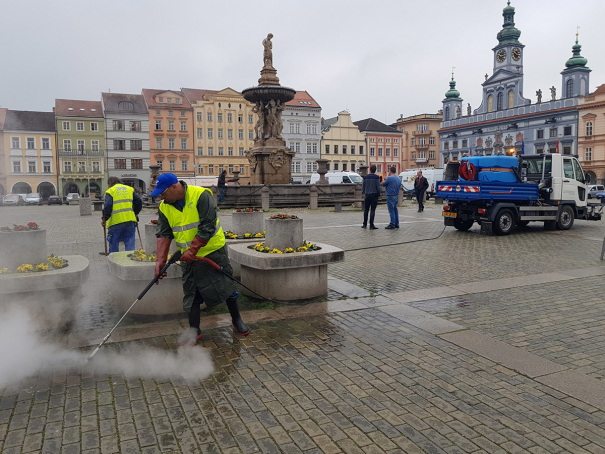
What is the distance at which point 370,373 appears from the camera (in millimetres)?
4480

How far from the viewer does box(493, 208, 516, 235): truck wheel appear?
46.7ft

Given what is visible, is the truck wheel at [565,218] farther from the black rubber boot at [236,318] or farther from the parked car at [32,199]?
the parked car at [32,199]

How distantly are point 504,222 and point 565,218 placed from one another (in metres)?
2.80

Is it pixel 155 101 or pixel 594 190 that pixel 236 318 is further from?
pixel 155 101

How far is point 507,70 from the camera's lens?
3132 inches

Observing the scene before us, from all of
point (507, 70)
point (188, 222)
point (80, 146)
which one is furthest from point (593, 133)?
point (188, 222)

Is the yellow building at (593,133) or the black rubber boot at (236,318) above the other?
the yellow building at (593,133)

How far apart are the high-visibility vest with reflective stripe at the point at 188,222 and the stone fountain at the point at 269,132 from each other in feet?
72.2

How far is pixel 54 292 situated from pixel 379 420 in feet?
12.5

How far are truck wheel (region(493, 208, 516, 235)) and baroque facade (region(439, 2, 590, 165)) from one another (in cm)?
5470

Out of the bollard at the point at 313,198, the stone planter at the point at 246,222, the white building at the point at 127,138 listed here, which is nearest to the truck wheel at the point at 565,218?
the stone planter at the point at 246,222

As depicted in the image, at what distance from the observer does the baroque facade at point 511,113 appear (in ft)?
229

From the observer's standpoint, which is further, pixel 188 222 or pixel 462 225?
pixel 462 225

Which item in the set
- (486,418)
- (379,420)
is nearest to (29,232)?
(379,420)
